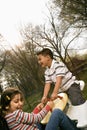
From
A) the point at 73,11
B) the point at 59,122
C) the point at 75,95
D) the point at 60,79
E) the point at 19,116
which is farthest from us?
the point at 73,11

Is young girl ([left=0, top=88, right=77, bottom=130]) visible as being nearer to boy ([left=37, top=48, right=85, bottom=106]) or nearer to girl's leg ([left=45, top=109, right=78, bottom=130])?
girl's leg ([left=45, top=109, right=78, bottom=130])

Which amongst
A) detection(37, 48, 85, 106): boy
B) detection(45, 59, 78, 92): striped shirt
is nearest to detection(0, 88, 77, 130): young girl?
detection(37, 48, 85, 106): boy

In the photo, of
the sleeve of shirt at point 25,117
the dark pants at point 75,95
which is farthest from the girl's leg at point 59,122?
the dark pants at point 75,95

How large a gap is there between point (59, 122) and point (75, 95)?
79 centimetres

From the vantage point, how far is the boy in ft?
15.2

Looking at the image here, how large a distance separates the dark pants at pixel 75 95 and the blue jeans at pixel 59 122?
1.81ft

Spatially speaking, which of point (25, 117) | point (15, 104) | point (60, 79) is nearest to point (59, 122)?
point (25, 117)

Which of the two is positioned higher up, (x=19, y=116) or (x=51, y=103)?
(x=19, y=116)

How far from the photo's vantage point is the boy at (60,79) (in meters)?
4.63

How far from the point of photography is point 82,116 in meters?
4.14

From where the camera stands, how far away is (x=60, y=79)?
4801 millimetres

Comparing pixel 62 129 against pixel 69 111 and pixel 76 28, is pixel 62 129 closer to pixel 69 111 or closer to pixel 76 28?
pixel 69 111

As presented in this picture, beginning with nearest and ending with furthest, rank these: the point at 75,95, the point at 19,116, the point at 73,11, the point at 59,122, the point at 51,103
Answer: the point at 19,116 < the point at 59,122 < the point at 51,103 < the point at 75,95 < the point at 73,11

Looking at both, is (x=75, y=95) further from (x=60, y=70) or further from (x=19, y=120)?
(x=19, y=120)
